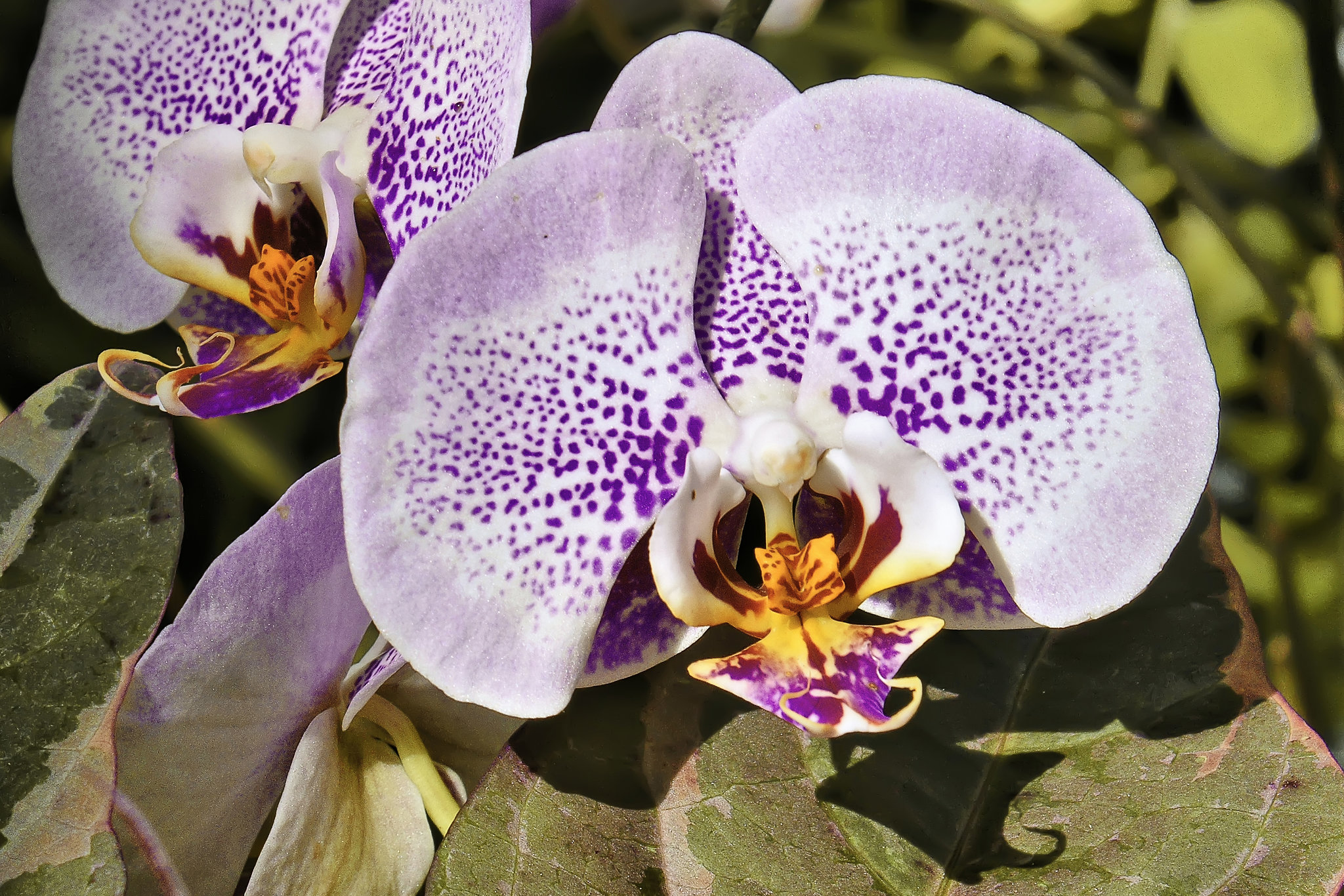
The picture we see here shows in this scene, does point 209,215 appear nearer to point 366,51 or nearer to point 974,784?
point 366,51

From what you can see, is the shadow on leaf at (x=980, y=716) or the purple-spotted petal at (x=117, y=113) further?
the purple-spotted petal at (x=117, y=113)

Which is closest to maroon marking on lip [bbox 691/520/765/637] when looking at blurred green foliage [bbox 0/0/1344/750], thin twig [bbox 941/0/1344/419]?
blurred green foliage [bbox 0/0/1344/750]

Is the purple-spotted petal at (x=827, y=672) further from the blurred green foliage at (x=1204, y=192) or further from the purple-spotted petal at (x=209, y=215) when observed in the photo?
the blurred green foliage at (x=1204, y=192)

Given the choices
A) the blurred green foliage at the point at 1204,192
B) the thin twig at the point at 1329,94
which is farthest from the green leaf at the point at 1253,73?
the thin twig at the point at 1329,94

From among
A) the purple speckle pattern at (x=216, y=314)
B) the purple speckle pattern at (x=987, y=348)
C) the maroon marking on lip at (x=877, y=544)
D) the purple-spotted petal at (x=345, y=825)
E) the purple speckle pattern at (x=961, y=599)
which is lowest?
the purple-spotted petal at (x=345, y=825)

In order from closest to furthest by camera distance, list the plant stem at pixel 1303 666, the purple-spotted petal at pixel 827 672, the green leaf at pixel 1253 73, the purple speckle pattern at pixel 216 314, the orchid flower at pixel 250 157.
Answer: the purple-spotted petal at pixel 827 672
the orchid flower at pixel 250 157
the purple speckle pattern at pixel 216 314
the plant stem at pixel 1303 666
the green leaf at pixel 1253 73

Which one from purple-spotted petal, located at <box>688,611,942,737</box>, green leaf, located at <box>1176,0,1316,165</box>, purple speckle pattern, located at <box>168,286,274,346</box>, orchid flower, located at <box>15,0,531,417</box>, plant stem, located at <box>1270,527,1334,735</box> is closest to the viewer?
purple-spotted petal, located at <box>688,611,942,737</box>

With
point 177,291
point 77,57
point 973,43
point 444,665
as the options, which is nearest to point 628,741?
point 444,665

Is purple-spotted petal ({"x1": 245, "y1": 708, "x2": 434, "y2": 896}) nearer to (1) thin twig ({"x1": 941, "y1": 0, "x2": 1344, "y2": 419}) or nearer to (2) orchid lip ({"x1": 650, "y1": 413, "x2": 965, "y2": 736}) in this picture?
(2) orchid lip ({"x1": 650, "y1": 413, "x2": 965, "y2": 736})
